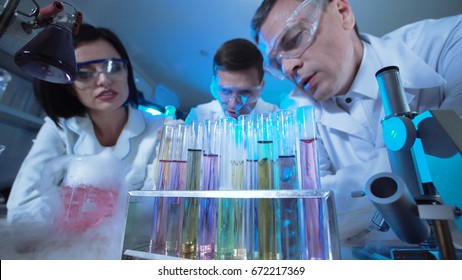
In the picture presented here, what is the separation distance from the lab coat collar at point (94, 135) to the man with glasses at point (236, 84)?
0.34m

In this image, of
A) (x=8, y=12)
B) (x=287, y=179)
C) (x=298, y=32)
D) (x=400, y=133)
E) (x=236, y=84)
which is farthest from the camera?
(x=236, y=84)

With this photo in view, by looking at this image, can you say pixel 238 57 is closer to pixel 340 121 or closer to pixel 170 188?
pixel 340 121

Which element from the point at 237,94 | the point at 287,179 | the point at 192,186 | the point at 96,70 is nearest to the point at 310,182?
the point at 287,179

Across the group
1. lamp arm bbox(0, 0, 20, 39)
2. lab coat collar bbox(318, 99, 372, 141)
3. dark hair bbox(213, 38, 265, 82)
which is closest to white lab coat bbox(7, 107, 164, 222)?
dark hair bbox(213, 38, 265, 82)

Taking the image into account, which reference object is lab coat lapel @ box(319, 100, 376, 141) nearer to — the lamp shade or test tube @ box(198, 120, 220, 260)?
test tube @ box(198, 120, 220, 260)

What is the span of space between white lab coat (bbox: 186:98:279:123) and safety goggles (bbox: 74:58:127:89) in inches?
17.0

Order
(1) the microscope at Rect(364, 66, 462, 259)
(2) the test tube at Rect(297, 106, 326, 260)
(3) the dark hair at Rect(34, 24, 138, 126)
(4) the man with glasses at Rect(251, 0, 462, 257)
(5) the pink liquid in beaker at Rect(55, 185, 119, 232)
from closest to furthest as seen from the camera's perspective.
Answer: (1) the microscope at Rect(364, 66, 462, 259)
(2) the test tube at Rect(297, 106, 326, 260)
(5) the pink liquid in beaker at Rect(55, 185, 119, 232)
(4) the man with glasses at Rect(251, 0, 462, 257)
(3) the dark hair at Rect(34, 24, 138, 126)

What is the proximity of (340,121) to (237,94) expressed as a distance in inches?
18.3

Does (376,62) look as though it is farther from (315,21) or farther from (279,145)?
(279,145)

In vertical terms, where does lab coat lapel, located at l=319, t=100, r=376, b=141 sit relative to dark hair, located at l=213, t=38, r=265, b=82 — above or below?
below

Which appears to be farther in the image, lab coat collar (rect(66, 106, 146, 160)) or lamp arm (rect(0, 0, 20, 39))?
lab coat collar (rect(66, 106, 146, 160))

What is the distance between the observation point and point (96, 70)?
97 centimetres

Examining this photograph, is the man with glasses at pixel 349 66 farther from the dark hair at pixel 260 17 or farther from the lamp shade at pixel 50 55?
the lamp shade at pixel 50 55

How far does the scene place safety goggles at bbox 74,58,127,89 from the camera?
0.96 meters
